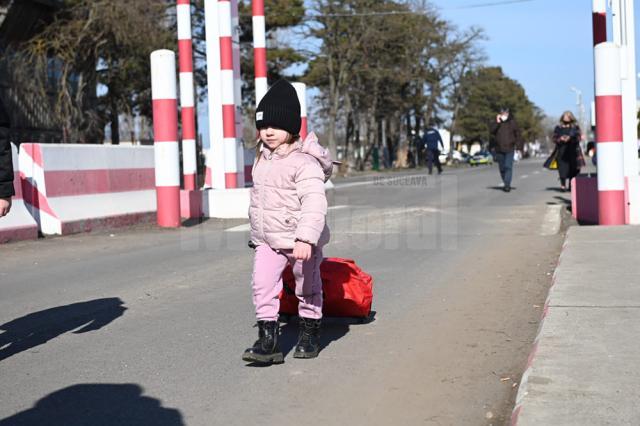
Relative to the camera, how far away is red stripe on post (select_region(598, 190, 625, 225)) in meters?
10.1

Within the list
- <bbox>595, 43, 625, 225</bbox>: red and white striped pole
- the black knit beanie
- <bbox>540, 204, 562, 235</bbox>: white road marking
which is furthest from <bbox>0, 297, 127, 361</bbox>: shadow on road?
<bbox>540, 204, 562, 235</bbox>: white road marking

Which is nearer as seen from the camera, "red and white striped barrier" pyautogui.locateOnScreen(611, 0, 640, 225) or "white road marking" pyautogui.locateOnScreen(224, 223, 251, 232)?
"red and white striped barrier" pyautogui.locateOnScreen(611, 0, 640, 225)

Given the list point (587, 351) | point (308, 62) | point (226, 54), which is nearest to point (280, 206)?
point (587, 351)

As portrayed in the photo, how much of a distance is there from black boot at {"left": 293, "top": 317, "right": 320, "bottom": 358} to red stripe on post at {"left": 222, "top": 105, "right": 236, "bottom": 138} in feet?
35.9

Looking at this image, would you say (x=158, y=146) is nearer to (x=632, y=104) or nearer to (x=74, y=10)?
(x=632, y=104)

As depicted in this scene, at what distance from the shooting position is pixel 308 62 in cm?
5209

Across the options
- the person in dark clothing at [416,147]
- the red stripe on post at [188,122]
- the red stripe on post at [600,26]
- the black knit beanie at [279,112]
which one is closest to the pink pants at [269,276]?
the black knit beanie at [279,112]

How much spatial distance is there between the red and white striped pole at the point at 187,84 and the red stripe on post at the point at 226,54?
563 mm

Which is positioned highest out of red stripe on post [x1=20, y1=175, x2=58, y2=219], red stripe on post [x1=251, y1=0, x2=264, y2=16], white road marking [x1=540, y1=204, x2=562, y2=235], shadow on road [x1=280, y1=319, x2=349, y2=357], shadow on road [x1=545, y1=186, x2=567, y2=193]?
red stripe on post [x1=251, y1=0, x2=264, y2=16]

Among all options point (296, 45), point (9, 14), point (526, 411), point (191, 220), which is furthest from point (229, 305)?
point (296, 45)

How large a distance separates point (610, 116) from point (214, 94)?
8.09 meters

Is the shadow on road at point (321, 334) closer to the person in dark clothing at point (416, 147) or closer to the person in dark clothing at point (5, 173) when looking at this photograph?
the person in dark clothing at point (5, 173)

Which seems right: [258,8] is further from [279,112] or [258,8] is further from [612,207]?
[279,112]

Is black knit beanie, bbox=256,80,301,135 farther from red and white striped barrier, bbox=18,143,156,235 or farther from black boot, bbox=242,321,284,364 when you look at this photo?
red and white striped barrier, bbox=18,143,156,235
